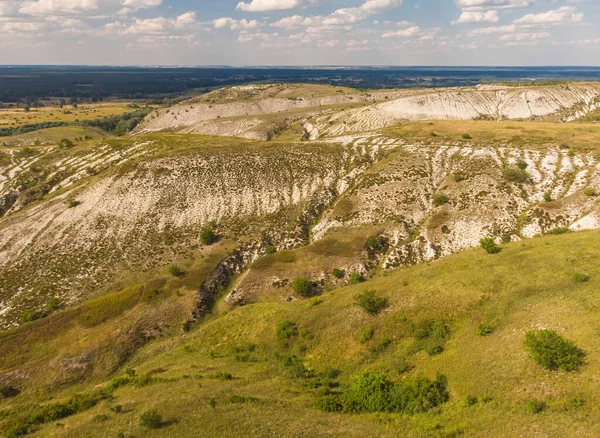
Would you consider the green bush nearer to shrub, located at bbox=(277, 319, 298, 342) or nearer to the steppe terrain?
the steppe terrain

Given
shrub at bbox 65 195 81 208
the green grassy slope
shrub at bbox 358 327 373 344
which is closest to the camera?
the green grassy slope

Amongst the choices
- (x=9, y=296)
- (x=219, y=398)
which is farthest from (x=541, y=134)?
(x=9, y=296)

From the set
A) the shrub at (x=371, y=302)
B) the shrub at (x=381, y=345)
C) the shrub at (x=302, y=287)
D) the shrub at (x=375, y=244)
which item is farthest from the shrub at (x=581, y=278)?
the shrub at (x=302, y=287)

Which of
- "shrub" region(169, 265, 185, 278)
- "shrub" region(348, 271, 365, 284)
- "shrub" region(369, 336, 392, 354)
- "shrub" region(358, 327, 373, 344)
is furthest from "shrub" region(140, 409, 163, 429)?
"shrub" region(348, 271, 365, 284)

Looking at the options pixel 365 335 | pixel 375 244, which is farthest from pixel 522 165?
pixel 365 335

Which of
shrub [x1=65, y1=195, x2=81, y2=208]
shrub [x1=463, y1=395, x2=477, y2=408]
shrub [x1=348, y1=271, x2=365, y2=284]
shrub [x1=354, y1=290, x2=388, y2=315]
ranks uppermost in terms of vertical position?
shrub [x1=65, y1=195, x2=81, y2=208]

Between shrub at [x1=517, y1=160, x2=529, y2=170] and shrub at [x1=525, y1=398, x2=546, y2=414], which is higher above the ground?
shrub at [x1=517, y1=160, x2=529, y2=170]

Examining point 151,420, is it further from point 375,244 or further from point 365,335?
point 375,244
